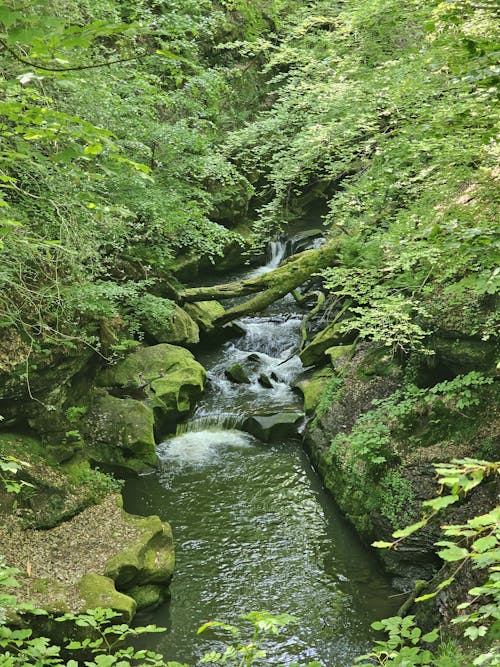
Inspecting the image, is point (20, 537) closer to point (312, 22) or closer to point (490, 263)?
point (490, 263)

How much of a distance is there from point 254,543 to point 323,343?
5138 millimetres

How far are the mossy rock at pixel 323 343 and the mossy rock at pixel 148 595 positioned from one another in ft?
20.5

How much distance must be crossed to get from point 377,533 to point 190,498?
299cm

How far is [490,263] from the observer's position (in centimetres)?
441

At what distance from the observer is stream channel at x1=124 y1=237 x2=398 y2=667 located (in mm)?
5918

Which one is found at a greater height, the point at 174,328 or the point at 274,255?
the point at 274,255

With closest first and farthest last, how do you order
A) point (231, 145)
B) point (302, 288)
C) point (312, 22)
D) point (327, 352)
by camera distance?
point (312, 22) < point (231, 145) < point (327, 352) < point (302, 288)

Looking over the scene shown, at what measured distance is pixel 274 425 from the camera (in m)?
10.2

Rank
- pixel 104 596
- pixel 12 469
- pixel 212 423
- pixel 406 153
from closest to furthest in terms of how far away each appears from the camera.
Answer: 1. pixel 12 469
2. pixel 104 596
3. pixel 406 153
4. pixel 212 423

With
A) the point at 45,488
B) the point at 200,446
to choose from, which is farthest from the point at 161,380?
the point at 45,488

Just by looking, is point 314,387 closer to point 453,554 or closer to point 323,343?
point 323,343

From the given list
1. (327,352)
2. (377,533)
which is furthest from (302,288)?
(377,533)

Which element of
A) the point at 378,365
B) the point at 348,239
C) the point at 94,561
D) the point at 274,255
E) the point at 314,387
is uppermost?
the point at 274,255

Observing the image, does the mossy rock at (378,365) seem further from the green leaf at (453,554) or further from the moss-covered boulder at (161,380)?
the green leaf at (453,554)
